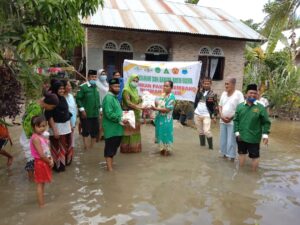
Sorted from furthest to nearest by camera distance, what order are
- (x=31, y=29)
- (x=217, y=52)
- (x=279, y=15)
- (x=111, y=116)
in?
1. (x=217, y=52)
2. (x=279, y=15)
3. (x=111, y=116)
4. (x=31, y=29)

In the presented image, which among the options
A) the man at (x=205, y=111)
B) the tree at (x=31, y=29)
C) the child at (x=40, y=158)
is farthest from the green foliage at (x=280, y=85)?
the child at (x=40, y=158)

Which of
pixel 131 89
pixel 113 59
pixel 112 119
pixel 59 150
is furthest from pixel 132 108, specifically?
pixel 113 59

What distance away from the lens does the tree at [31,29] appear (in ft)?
11.3

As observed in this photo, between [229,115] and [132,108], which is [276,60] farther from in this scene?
[132,108]

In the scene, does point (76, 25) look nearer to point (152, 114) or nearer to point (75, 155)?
point (75, 155)

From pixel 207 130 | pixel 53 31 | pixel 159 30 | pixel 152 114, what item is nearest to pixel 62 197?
pixel 53 31

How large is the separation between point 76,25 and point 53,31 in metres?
0.69

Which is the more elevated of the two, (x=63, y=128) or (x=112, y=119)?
(x=112, y=119)

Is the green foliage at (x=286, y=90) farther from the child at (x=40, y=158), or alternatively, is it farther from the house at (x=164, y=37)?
the child at (x=40, y=158)

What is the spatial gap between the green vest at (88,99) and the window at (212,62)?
8853 mm

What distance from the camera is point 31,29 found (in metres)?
3.68

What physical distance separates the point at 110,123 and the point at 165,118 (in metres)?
1.54

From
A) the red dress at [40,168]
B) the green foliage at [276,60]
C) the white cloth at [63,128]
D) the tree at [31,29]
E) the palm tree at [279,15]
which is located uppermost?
the palm tree at [279,15]

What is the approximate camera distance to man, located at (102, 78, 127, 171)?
5.64 m
